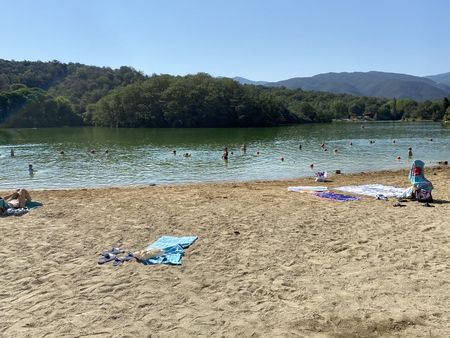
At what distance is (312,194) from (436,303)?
390 inches

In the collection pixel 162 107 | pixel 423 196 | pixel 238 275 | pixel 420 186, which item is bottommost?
pixel 238 275

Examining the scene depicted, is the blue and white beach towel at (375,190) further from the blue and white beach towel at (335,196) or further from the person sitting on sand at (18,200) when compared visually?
the person sitting on sand at (18,200)

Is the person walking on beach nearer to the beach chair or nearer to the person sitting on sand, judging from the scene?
the person sitting on sand

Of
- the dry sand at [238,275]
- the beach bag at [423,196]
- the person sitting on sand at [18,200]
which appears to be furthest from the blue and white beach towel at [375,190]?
the person sitting on sand at [18,200]

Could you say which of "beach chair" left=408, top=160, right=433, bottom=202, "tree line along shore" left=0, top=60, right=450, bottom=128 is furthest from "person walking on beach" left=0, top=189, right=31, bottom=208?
"tree line along shore" left=0, top=60, right=450, bottom=128

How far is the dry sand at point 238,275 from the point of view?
19.3ft

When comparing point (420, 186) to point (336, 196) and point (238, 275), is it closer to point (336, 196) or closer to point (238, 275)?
point (336, 196)

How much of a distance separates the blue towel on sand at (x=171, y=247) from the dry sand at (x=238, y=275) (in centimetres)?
21

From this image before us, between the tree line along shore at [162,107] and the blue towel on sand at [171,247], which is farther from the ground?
the tree line along shore at [162,107]

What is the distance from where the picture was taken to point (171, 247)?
9.14 m

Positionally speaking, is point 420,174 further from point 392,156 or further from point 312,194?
point 392,156

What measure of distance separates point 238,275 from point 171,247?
2.04 metres

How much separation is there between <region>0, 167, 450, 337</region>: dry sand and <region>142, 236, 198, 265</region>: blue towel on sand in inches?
8.4

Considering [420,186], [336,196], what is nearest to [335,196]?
[336,196]
